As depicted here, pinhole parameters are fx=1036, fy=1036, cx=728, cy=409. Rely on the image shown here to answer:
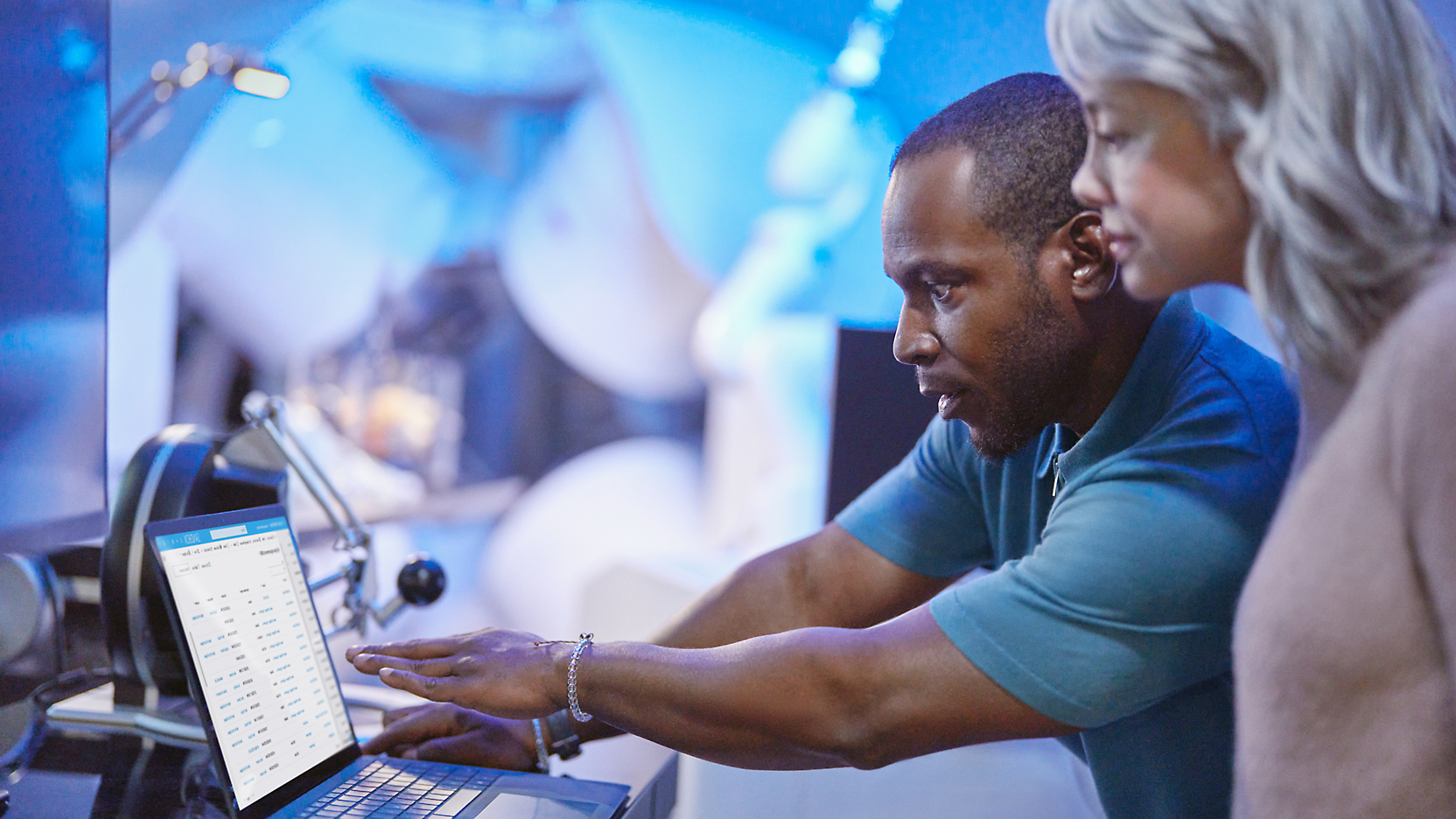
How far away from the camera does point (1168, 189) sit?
680 mm

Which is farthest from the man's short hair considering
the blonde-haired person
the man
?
the blonde-haired person

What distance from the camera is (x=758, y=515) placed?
3549 mm

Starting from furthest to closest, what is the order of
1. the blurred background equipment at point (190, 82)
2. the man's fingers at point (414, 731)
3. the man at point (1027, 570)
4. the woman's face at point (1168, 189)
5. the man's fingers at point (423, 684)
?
1. the blurred background equipment at point (190, 82)
2. the man's fingers at point (414, 731)
3. the man's fingers at point (423, 684)
4. the man at point (1027, 570)
5. the woman's face at point (1168, 189)

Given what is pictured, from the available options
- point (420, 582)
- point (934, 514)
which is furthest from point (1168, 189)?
point (420, 582)

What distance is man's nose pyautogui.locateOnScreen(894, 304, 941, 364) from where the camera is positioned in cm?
95

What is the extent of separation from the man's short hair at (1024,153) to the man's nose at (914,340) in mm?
108

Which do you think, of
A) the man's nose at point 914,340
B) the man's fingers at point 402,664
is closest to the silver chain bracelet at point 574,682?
the man's fingers at point 402,664

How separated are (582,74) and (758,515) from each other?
227 centimetres

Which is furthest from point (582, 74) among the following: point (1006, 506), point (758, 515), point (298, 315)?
point (1006, 506)

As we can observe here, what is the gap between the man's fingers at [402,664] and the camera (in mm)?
894

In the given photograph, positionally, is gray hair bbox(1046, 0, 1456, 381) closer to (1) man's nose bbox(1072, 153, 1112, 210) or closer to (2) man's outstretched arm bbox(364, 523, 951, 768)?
(1) man's nose bbox(1072, 153, 1112, 210)

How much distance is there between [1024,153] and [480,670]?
652 mm

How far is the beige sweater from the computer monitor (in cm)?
103

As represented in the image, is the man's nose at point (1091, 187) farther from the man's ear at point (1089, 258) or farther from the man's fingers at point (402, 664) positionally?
the man's fingers at point (402, 664)
